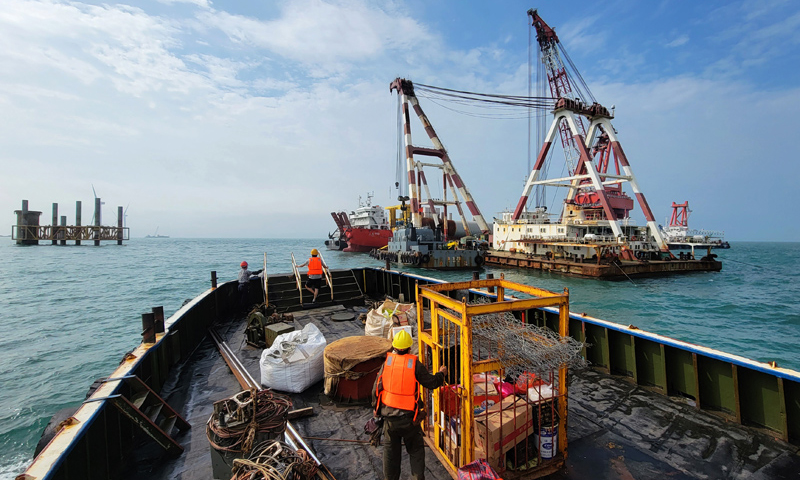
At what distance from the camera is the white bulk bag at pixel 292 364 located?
16.1ft

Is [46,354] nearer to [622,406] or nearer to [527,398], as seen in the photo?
[527,398]

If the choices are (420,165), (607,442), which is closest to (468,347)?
(607,442)

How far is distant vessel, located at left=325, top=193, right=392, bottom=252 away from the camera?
52.2m

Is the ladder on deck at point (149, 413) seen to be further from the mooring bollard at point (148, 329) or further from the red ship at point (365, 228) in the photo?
the red ship at point (365, 228)

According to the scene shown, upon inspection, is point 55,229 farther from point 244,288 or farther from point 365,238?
point 244,288

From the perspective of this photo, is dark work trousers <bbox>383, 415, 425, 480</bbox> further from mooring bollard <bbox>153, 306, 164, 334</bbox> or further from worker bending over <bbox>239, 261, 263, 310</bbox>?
worker bending over <bbox>239, 261, 263, 310</bbox>

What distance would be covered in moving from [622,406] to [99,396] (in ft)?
19.3

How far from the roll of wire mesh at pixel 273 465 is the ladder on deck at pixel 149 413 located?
1.48 m

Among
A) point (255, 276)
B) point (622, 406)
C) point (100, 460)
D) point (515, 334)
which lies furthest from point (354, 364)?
point (255, 276)

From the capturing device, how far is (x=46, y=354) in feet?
35.6

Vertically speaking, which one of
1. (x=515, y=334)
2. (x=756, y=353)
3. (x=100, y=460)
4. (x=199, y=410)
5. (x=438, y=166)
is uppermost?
(x=438, y=166)

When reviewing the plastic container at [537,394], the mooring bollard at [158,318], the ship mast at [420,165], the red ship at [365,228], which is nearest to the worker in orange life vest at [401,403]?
the plastic container at [537,394]

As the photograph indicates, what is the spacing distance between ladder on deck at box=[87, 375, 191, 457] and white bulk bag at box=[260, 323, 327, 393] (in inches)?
42.2

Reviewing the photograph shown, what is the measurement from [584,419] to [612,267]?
83.1 feet
